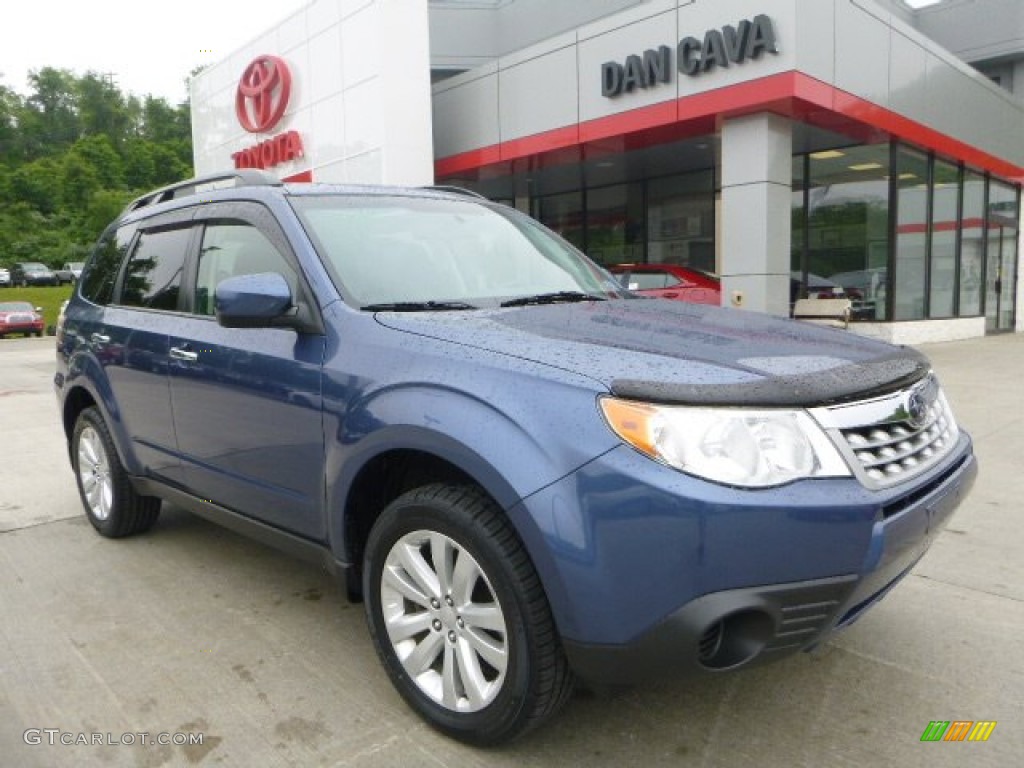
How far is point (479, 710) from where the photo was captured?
2.34 metres

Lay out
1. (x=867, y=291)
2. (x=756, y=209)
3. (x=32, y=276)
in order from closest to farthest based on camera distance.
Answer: (x=756, y=209), (x=867, y=291), (x=32, y=276)

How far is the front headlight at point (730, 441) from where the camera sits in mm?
1974

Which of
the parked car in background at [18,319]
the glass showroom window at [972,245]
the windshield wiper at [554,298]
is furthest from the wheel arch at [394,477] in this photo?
the parked car in background at [18,319]

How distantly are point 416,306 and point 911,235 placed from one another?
15406 millimetres

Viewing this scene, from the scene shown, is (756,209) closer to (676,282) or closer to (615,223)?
(676,282)

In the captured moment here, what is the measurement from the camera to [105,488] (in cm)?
437

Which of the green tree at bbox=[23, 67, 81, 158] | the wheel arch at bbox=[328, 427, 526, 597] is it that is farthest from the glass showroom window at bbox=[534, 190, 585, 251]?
the green tree at bbox=[23, 67, 81, 158]

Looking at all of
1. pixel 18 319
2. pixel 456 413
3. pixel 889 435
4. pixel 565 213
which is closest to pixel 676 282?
pixel 565 213

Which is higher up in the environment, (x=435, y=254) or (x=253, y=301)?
(x=435, y=254)

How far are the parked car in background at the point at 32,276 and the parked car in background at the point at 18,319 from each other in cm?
2373

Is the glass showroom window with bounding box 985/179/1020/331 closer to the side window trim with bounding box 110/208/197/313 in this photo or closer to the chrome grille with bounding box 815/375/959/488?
the chrome grille with bounding box 815/375/959/488

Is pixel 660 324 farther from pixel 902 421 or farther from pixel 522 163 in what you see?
pixel 522 163

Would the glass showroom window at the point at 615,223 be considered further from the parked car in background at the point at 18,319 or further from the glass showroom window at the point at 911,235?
the parked car in background at the point at 18,319

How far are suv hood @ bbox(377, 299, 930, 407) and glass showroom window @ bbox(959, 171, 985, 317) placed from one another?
57.7 feet
